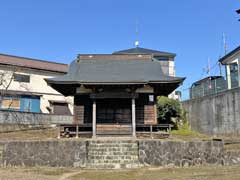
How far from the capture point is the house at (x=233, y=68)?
70.1ft

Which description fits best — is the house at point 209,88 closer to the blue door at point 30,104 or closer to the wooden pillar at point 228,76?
the wooden pillar at point 228,76

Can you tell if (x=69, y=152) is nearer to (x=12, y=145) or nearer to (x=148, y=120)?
(x=12, y=145)

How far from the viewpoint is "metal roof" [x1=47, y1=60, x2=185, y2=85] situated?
53.1 ft

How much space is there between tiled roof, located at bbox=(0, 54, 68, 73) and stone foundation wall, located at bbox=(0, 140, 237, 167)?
20.3m

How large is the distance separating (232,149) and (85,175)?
23.0 ft

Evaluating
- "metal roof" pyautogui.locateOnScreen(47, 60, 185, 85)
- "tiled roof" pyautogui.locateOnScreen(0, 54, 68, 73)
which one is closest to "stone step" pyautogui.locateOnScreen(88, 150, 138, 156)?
"metal roof" pyautogui.locateOnScreen(47, 60, 185, 85)

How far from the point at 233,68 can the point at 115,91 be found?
11.8 meters

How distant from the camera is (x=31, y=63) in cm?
3484

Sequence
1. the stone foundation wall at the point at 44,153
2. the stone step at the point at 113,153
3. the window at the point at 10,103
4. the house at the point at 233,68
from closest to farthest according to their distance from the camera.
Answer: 1. the stone foundation wall at the point at 44,153
2. the stone step at the point at 113,153
3. the house at the point at 233,68
4. the window at the point at 10,103

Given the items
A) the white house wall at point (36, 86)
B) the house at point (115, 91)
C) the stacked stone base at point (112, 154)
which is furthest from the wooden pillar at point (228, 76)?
the white house wall at point (36, 86)

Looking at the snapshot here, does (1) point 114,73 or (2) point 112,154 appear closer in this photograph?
(2) point 112,154

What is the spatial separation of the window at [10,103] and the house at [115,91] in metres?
12.9

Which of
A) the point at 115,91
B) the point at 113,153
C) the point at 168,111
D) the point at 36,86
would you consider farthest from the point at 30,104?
the point at 113,153

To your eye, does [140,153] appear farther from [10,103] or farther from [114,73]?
[10,103]
